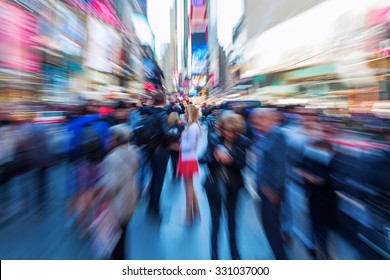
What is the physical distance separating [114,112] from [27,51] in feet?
4.30

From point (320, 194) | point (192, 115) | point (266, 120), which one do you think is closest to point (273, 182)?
point (320, 194)

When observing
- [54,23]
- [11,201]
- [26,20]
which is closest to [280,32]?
[54,23]

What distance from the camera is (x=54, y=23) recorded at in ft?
12.3

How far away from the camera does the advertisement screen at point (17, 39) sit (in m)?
2.40

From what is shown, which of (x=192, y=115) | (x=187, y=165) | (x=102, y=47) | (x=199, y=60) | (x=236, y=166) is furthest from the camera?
(x=199, y=60)

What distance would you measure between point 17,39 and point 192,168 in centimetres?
259

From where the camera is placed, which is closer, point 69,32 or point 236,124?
point 236,124

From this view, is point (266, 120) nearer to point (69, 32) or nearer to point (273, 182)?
point (273, 182)

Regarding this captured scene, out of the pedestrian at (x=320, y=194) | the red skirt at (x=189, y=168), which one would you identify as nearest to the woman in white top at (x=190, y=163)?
the red skirt at (x=189, y=168)

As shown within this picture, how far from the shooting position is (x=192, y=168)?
1.88 m

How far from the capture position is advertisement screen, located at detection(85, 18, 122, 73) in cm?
546

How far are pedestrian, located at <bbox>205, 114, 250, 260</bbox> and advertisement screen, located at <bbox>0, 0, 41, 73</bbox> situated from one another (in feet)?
7.80

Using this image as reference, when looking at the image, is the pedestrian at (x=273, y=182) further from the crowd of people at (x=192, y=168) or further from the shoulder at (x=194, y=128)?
the shoulder at (x=194, y=128)

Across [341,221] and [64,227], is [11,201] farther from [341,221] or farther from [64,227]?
[341,221]
